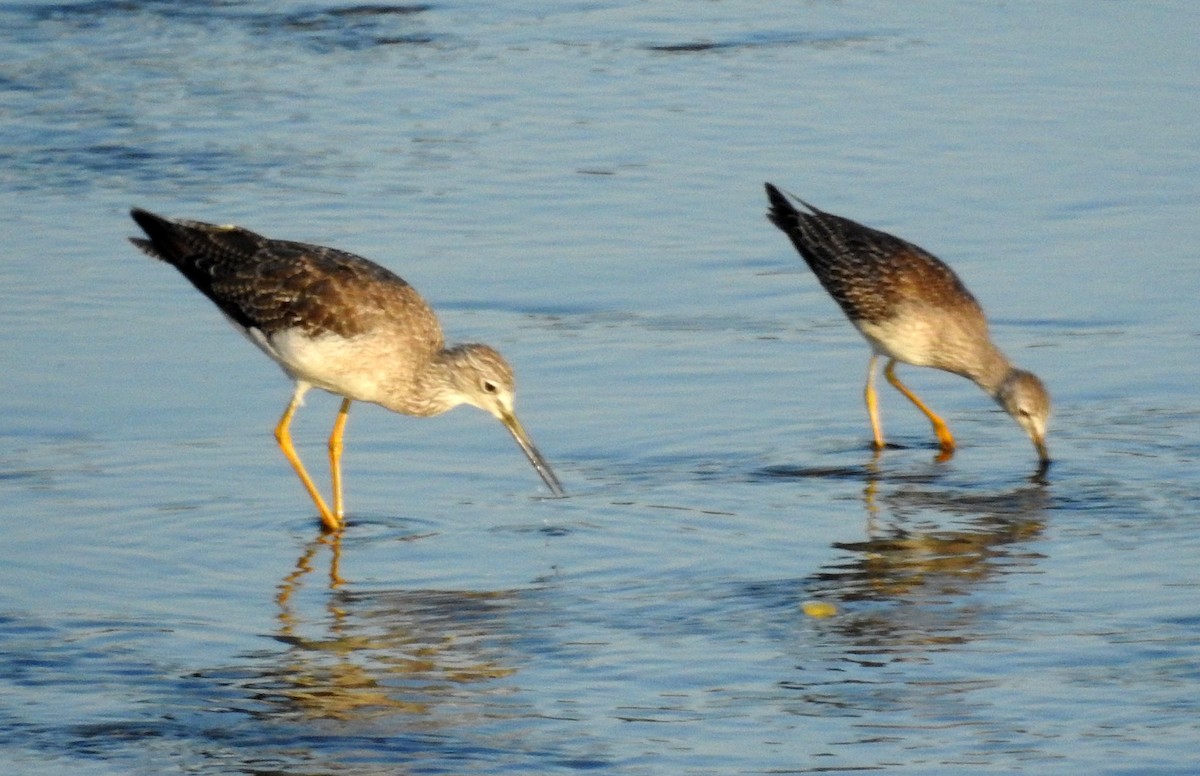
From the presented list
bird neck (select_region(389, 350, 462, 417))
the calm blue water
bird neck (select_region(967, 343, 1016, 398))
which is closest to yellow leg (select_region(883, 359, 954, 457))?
the calm blue water

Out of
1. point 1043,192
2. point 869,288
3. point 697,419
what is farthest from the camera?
point 1043,192

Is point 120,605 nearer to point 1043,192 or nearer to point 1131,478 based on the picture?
point 1131,478

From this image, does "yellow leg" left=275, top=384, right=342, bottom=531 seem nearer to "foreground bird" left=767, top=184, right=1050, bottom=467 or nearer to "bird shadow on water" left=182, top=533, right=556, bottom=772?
"bird shadow on water" left=182, top=533, right=556, bottom=772

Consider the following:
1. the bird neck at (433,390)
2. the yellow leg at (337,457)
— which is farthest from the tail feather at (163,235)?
the bird neck at (433,390)

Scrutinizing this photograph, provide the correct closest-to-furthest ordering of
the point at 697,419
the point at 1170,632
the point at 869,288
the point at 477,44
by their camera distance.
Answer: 1. the point at 1170,632
2. the point at 697,419
3. the point at 869,288
4. the point at 477,44

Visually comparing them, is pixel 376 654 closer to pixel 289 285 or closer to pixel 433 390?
pixel 433 390

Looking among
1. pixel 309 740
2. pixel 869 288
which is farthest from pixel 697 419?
pixel 309 740

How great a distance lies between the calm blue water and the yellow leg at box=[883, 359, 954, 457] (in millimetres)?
163

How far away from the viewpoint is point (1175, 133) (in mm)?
13648

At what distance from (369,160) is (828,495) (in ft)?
19.1

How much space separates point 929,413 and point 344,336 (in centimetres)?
281

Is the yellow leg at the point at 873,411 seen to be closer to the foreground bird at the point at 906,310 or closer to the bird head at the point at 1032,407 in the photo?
the foreground bird at the point at 906,310

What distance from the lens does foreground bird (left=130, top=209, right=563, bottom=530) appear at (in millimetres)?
8750

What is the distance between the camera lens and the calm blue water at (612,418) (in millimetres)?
6324
